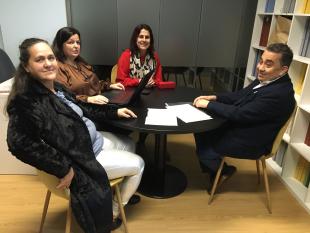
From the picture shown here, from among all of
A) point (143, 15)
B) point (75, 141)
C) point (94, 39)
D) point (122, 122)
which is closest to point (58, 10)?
point (94, 39)

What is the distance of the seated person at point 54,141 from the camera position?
1279 millimetres

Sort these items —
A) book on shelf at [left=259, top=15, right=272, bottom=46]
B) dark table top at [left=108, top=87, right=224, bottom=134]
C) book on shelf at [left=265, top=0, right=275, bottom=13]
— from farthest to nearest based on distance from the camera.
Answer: book on shelf at [left=259, top=15, right=272, bottom=46] → book on shelf at [left=265, top=0, right=275, bottom=13] → dark table top at [left=108, top=87, right=224, bottom=134]

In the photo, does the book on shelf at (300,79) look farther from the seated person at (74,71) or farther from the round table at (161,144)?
the seated person at (74,71)

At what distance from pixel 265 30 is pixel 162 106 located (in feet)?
5.56

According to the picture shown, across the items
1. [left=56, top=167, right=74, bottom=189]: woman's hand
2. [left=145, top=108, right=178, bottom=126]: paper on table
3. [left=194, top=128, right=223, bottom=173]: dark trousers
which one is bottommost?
[left=194, top=128, right=223, bottom=173]: dark trousers

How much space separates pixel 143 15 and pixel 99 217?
8.46ft

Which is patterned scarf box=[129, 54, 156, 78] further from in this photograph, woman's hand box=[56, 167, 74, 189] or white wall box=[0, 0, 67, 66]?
woman's hand box=[56, 167, 74, 189]

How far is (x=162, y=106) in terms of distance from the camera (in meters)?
2.02

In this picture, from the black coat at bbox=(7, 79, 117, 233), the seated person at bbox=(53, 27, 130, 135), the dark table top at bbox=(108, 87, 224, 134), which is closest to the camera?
the black coat at bbox=(7, 79, 117, 233)

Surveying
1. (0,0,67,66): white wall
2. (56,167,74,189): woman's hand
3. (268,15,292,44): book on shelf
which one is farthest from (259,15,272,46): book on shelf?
(56,167,74,189): woman's hand

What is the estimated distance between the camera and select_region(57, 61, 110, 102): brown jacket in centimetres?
209

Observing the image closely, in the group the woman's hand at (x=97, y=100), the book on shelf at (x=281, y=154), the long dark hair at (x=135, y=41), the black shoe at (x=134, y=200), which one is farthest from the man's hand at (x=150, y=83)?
the book on shelf at (x=281, y=154)

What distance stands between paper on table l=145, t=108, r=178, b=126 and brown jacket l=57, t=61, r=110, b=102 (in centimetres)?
53

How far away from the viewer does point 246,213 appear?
2055 mm
